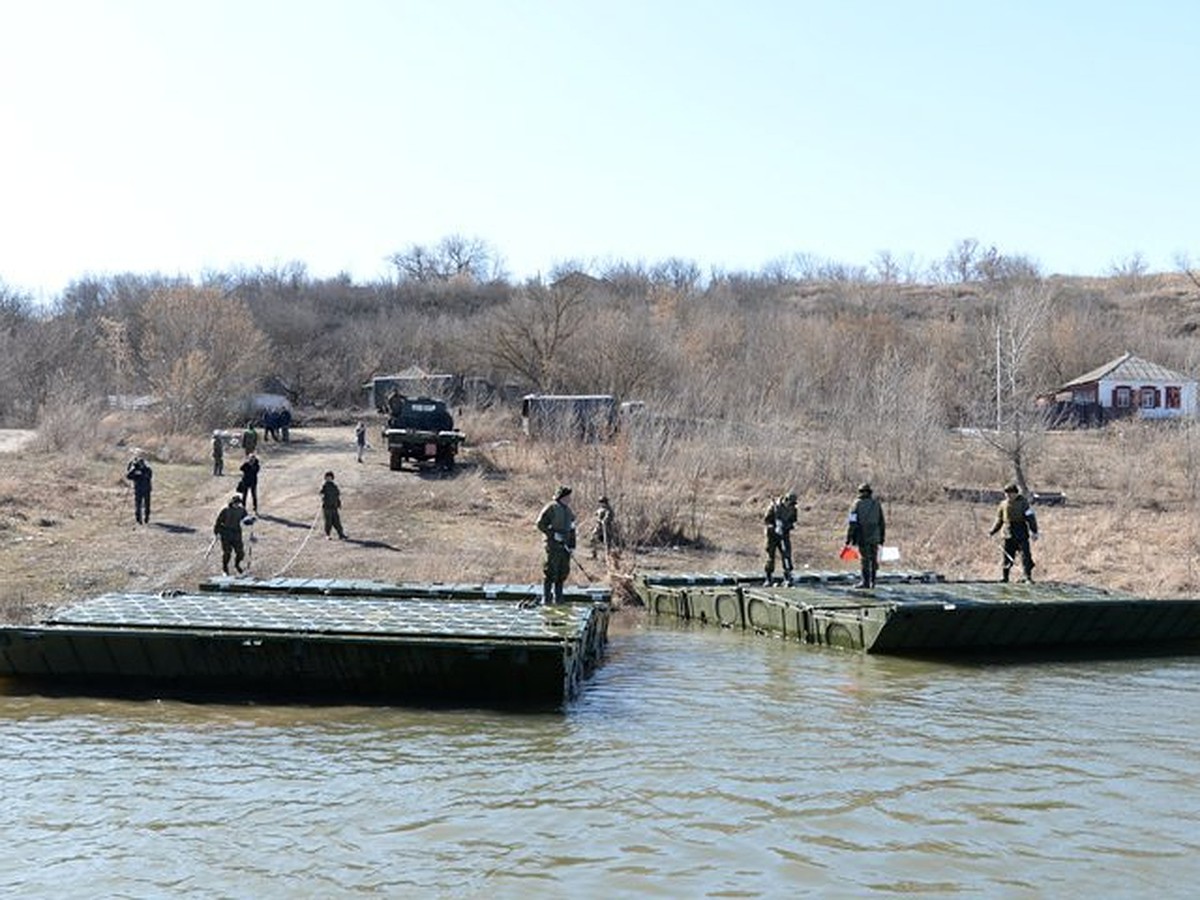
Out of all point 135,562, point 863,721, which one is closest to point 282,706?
point 863,721

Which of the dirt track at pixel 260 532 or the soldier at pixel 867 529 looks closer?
the soldier at pixel 867 529

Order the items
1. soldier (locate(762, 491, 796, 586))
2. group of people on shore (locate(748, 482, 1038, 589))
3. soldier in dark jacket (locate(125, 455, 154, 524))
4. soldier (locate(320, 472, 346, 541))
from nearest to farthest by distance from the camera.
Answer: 1. group of people on shore (locate(748, 482, 1038, 589))
2. soldier (locate(762, 491, 796, 586))
3. soldier (locate(320, 472, 346, 541))
4. soldier in dark jacket (locate(125, 455, 154, 524))

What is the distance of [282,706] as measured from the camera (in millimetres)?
16500

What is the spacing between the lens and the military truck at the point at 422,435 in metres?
41.6

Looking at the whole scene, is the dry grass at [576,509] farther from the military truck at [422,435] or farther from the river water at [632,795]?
the river water at [632,795]

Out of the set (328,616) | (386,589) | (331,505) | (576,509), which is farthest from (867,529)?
(331,505)

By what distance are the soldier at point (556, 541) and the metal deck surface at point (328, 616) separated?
0.55 metres

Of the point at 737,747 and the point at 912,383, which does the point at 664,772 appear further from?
the point at 912,383

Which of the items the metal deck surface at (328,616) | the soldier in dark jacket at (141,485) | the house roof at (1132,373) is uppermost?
the house roof at (1132,373)

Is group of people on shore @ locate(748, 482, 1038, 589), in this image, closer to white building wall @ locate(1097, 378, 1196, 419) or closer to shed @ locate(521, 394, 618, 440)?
shed @ locate(521, 394, 618, 440)

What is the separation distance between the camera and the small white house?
6719 cm

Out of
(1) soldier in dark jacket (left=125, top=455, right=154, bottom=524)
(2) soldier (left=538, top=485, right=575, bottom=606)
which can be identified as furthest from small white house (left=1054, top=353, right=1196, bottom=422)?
(2) soldier (left=538, top=485, right=575, bottom=606)

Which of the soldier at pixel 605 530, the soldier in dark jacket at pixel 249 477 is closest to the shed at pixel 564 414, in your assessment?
the soldier at pixel 605 530

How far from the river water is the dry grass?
30.8 ft
